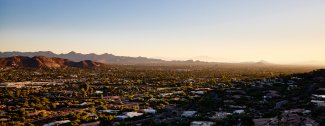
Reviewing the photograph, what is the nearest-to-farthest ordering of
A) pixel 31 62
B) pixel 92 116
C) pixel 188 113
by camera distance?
1. pixel 92 116
2. pixel 188 113
3. pixel 31 62

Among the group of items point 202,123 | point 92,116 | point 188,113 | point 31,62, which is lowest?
point 92,116

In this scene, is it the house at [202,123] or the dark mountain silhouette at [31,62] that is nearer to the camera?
the house at [202,123]

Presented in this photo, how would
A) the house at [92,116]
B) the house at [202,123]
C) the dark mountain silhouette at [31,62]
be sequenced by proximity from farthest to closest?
the dark mountain silhouette at [31,62] → the house at [92,116] → the house at [202,123]

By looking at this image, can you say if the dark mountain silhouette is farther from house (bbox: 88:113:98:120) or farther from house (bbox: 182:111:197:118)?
house (bbox: 182:111:197:118)

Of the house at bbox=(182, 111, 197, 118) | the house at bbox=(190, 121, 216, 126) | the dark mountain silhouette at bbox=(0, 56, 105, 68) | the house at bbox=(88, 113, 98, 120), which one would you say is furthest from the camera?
the dark mountain silhouette at bbox=(0, 56, 105, 68)

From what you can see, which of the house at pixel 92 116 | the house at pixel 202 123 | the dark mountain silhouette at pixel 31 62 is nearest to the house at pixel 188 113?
the house at pixel 202 123

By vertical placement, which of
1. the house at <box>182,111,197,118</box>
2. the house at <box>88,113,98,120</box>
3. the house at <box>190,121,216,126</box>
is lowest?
the house at <box>88,113,98,120</box>

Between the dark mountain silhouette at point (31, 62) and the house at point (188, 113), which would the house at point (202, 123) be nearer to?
the house at point (188, 113)

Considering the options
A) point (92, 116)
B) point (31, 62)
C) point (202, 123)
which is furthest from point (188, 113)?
point (31, 62)


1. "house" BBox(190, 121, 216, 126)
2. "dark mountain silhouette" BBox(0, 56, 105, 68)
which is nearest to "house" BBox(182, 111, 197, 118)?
"house" BBox(190, 121, 216, 126)

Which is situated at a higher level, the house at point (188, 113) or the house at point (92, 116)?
the house at point (188, 113)

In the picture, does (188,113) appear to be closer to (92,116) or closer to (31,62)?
(92,116)
